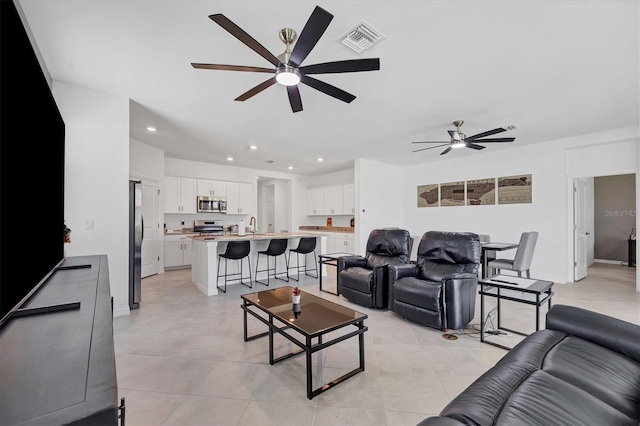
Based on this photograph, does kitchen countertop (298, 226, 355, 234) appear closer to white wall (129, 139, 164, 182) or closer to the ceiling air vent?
white wall (129, 139, 164, 182)

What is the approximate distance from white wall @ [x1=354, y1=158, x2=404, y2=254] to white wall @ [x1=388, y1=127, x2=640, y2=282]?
254mm

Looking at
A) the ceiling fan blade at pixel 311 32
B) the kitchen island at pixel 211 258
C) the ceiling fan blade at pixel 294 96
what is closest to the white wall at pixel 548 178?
the kitchen island at pixel 211 258

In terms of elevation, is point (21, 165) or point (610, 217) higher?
point (21, 165)

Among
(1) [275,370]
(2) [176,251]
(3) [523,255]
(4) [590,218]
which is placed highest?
(4) [590,218]

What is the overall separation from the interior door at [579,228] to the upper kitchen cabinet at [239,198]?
284 inches

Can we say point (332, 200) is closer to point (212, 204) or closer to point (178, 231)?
point (212, 204)

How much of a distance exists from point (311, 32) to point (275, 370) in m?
2.46

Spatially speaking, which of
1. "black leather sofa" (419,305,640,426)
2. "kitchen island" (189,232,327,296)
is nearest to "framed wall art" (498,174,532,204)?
"kitchen island" (189,232,327,296)

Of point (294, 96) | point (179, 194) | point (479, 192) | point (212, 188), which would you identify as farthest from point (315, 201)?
point (294, 96)

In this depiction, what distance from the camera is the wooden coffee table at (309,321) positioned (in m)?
1.84

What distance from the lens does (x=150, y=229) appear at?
18.3ft

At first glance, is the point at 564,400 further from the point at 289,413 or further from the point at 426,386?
the point at 289,413

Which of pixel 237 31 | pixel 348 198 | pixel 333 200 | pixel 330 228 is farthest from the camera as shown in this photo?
pixel 330 228

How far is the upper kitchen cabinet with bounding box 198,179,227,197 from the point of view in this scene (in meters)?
6.78
